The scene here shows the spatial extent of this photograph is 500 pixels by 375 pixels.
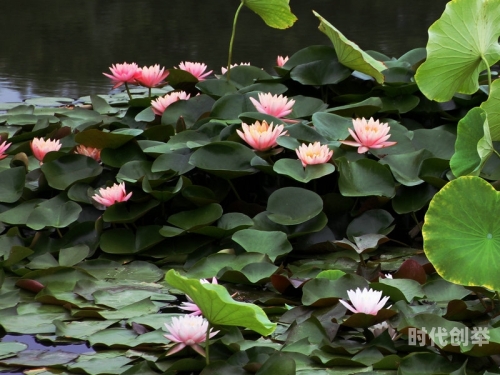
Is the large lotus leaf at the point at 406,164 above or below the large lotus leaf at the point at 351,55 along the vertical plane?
below

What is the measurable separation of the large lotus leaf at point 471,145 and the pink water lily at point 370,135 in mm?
385

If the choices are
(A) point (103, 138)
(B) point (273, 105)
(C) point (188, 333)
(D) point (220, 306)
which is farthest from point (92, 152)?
(D) point (220, 306)

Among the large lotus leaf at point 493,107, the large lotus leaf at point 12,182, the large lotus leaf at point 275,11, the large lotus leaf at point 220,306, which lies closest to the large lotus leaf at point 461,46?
the large lotus leaf at point 493,107

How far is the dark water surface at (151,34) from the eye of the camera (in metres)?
4.21

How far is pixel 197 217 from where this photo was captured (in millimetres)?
1967

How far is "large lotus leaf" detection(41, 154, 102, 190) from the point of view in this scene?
2131mm

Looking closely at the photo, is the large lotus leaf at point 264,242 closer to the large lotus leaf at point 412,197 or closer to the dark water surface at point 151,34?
the large lotus leaf at point 412,197

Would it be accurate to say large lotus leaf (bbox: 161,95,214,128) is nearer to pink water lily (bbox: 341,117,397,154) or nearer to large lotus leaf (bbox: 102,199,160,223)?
large lotus leaf (bbox: 102,199,160,223)

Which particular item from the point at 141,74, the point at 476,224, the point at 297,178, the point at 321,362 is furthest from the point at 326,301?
the point at 141,74

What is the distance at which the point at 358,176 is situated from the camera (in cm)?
197

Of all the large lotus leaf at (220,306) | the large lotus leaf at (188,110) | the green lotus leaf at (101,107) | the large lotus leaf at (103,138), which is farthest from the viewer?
the green lotus leaf at (101,107)

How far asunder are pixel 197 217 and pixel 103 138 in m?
0.43

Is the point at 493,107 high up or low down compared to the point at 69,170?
up

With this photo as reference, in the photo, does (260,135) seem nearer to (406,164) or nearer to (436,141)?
(406,164)
